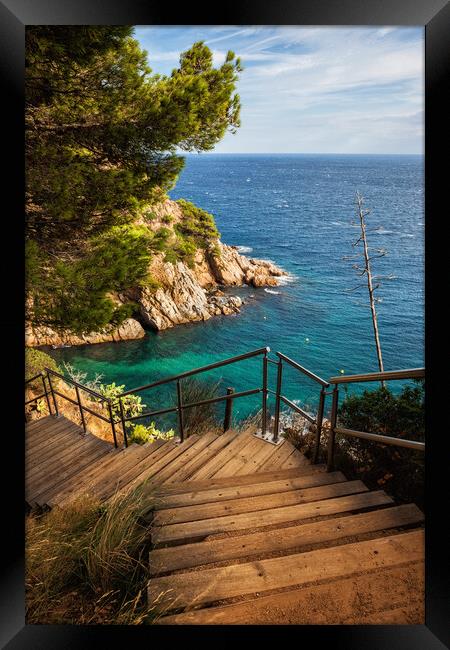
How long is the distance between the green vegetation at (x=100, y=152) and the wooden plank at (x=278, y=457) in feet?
6.70

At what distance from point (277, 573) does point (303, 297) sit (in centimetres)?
2325

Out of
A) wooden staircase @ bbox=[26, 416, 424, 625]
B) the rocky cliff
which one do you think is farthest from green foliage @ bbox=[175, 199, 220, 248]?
wooden staircase @ bbox=[26, 416, 424, 625]

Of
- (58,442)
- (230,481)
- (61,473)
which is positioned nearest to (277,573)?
(230,481)

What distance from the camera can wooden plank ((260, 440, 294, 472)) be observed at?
3045 millimetres

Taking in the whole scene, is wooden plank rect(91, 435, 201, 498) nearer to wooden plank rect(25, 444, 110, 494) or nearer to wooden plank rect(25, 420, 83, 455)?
wooden plank rect(25, 444, 110, 494)

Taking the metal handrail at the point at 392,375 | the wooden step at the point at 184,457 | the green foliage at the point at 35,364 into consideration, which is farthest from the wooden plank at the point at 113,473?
the green foliage at the point at 35,364

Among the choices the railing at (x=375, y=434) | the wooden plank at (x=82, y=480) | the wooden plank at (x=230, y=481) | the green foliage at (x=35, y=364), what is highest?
the railing at (x=375, y=434)

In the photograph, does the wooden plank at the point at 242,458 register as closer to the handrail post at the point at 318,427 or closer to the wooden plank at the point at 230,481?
the wooden plank at the point at 230,481

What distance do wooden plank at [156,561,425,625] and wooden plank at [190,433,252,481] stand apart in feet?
4.35

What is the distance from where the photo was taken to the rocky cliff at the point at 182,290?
19.3 metres

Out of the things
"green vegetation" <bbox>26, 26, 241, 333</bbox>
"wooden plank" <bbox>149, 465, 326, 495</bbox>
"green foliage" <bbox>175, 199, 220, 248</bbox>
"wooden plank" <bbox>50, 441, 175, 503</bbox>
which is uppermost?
"green foliage" <bbox>175, 199, 220, 248</bbox>

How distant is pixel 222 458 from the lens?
318cm
